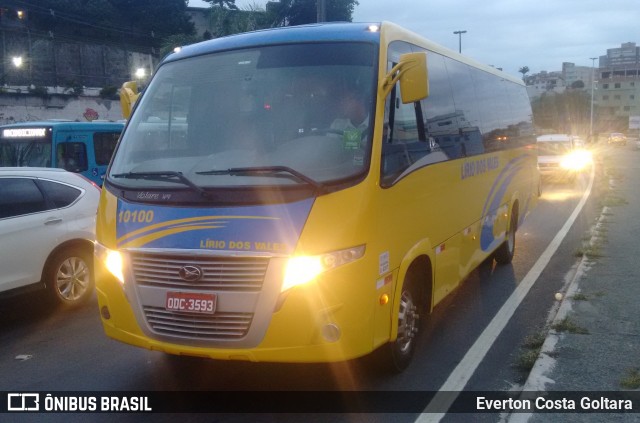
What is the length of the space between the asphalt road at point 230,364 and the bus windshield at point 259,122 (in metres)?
1.67

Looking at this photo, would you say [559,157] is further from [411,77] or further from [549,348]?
[411,77]

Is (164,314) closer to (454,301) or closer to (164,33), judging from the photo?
(454,301)

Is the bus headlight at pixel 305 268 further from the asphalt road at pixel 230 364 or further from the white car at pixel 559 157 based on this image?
the white car at pixel 559 157

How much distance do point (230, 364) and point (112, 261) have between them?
1.51m

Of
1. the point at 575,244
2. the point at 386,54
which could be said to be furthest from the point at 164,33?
the point at 386,54

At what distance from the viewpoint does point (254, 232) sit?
433 centimetres

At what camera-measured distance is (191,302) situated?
14.6 ft

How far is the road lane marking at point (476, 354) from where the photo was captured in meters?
4.71

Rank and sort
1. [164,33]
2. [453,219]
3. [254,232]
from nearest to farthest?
[254,232], [453,219], [164,33]

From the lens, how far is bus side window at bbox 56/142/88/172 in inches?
573

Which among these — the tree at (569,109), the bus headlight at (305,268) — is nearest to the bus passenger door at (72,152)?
the bus headlight at (305,268)

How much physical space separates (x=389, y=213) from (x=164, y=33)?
63238mm

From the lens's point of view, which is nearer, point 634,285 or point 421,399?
point 421,399

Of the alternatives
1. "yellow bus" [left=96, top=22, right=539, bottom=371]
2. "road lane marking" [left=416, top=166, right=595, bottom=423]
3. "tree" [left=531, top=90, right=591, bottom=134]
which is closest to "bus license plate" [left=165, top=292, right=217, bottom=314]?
"yellow bus" [left=96, top=22, right=539, bottom=371]
